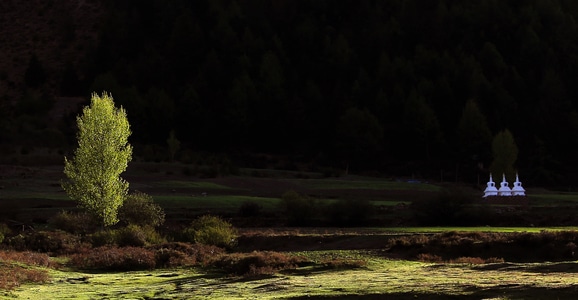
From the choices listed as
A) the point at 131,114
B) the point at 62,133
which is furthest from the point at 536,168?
the point at 62,133

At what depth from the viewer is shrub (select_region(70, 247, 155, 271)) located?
145 feet

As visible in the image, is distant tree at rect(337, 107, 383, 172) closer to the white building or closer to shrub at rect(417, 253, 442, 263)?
the white building

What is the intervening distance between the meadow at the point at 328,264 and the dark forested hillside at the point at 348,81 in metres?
45.5

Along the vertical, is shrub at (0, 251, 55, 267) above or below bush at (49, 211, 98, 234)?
below

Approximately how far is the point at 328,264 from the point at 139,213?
2652cm

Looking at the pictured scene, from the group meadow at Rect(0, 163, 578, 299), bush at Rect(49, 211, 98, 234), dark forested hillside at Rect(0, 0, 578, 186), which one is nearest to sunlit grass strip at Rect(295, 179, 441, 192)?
meadow at Rect(0, 163, 578, 299)

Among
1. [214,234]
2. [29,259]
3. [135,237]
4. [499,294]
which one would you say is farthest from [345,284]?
[135,237]

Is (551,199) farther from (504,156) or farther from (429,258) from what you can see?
(429,258)

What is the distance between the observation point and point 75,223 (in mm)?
60969

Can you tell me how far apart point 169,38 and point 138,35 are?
1031 centimetres

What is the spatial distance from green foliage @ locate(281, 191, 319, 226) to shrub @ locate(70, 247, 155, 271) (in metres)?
24.5

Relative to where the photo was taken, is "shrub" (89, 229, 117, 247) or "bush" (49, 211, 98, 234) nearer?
"shrub" (89, 229, 117, 247)

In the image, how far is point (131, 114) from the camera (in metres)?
134

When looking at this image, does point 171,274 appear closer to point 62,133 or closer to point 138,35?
point 62,133
